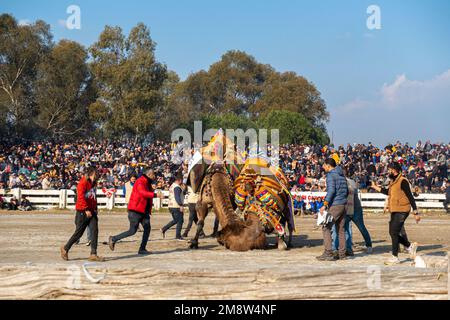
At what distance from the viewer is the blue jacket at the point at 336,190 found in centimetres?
1262

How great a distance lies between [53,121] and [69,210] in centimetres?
4341

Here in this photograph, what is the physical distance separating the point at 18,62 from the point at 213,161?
5758cm

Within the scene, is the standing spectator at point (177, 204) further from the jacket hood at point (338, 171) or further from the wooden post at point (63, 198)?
the wooden post at point (63, 198)

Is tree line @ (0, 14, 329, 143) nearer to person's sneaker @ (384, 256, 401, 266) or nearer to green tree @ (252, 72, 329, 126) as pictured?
green tree @ (252, 72, 329, 126)

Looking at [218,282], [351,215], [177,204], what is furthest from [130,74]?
[218,282]

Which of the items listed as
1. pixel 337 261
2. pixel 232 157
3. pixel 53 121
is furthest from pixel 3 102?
pixel 337 261

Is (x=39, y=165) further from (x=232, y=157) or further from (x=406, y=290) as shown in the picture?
(x=406, y=290)

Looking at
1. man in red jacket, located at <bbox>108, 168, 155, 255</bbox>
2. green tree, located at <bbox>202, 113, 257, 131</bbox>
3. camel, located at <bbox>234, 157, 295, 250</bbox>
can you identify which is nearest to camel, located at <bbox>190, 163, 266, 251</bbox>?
camel, located at <bbox>234, 157, 295, 250</bbox>

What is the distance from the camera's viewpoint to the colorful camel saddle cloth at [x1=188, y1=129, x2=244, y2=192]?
16.0m

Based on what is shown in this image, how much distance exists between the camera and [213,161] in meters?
15.9

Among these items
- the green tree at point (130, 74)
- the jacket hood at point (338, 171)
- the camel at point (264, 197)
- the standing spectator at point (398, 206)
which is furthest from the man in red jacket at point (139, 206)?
the green tree at point (130, 74)

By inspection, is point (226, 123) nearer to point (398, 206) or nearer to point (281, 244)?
point (281, 244)

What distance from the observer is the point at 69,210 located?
32.2 metres
